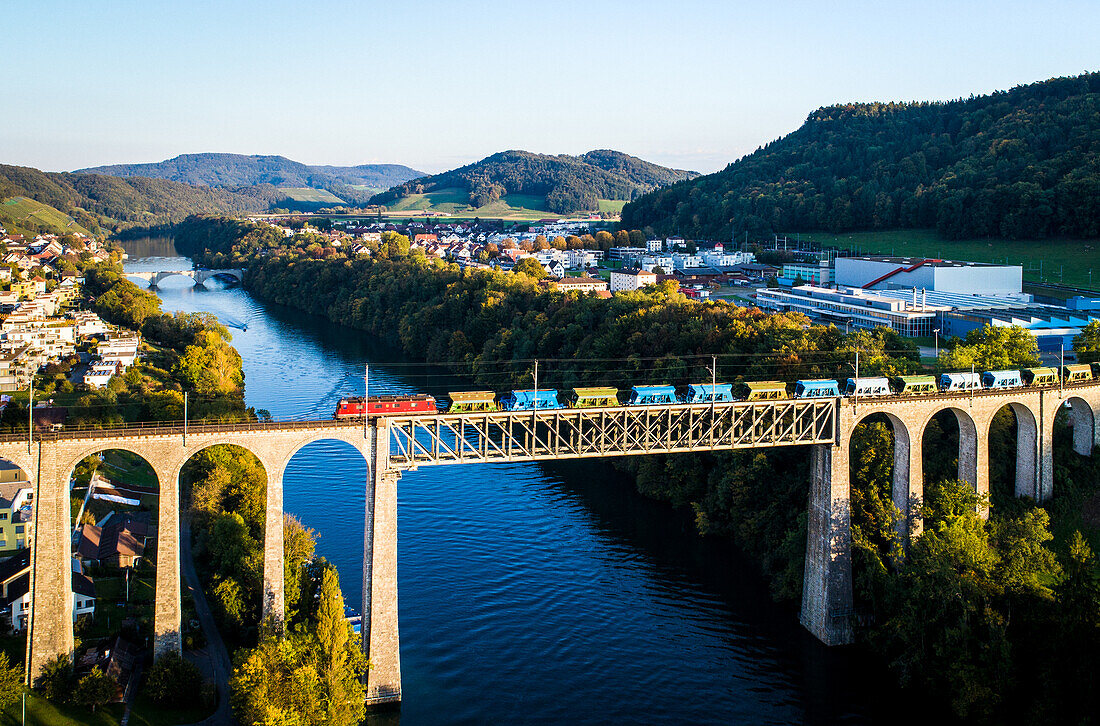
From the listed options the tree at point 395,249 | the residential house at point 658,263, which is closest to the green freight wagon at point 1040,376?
the residential house at point 658,263

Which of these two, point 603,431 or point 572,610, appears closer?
point 603,431

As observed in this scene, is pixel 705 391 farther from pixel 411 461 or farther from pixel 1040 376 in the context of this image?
pixel 1040 376

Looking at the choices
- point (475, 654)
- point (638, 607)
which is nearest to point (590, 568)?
point (638, 607)

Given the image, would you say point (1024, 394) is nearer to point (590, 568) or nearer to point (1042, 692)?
point (1042, 692)

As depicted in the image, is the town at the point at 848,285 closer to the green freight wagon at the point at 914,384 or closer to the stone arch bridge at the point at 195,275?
the green freight wagon at the point at 914,384

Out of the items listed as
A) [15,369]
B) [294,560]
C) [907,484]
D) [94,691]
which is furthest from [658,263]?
[94,691]

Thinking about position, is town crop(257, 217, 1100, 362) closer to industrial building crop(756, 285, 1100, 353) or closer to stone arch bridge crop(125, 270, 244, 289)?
industrial building crop(756, 285, 1100, 353)
